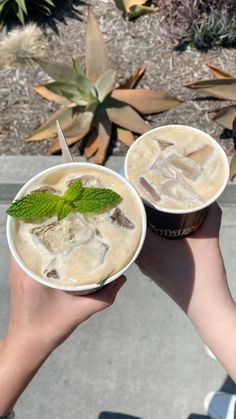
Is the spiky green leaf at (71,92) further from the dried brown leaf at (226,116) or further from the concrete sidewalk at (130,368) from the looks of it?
the concrete sidewalk at (130,368)

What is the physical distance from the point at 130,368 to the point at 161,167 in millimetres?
1583

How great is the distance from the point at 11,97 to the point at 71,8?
0.68m

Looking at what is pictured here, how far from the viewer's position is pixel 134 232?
1.37 meters

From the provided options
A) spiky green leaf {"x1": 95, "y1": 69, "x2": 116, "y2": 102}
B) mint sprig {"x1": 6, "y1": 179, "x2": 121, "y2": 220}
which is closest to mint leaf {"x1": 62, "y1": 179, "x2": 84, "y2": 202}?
mint sprig {"x1": 6, "y1": 179, "x2": 121, "y2": 220}

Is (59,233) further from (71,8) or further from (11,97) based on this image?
(71,8)

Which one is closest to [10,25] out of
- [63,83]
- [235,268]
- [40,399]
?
[63,83]

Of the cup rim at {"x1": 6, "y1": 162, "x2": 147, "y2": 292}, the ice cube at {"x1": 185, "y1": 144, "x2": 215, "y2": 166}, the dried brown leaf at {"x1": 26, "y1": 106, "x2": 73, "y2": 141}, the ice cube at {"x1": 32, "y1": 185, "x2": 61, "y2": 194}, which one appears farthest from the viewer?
the dried brown leaf at {"x1": 26, "y1": 106, "x2": 73, "y2": 141}

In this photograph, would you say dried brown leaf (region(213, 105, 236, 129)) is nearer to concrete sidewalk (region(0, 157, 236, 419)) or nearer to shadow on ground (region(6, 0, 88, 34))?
concrete sidewalk (region(0, 157, 236, 419))

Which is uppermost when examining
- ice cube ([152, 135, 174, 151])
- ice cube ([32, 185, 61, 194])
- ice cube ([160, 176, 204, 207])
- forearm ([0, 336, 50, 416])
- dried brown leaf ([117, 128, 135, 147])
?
ice cube ([152, 135, 174, 151])

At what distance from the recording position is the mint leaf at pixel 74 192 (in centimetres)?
133

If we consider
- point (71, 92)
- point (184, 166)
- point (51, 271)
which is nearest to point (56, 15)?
point (71, 92)

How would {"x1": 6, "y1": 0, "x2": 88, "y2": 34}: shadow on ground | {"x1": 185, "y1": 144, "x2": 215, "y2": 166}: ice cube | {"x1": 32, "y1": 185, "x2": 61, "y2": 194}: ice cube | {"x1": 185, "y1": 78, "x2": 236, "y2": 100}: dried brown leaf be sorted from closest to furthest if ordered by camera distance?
{"x1": 32, "y1": 185, "x2": 61, "y2": 194}: ice cube < {"x1": 185, "y1": 144, "x2": 215, "y2": 166}: ice cube < {"x1": 185, "y1": 78, "x2": 236, "y2": 100}: dried brown leaf < {"x1": 6, "y1": 0, "x2": 88, "y2": 34}: shadow on ground

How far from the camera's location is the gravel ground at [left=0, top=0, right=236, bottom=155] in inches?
122

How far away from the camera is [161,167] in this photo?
1.48m
